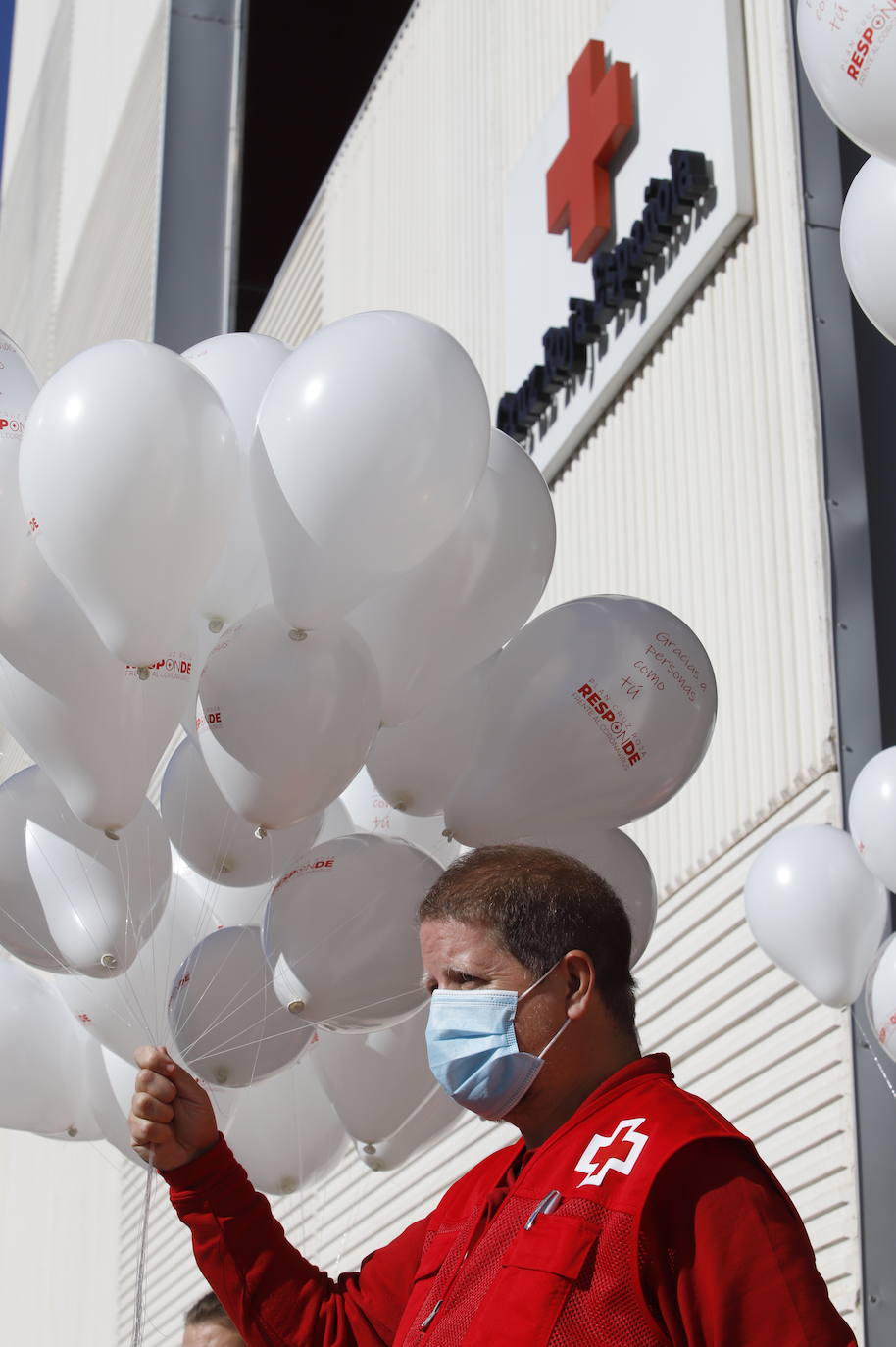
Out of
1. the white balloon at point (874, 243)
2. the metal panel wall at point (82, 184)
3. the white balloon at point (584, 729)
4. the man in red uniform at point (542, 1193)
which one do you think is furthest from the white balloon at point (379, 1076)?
the metal panel wall at point (82, 184)

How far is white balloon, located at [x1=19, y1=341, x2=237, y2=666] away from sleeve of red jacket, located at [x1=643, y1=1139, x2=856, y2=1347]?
1.82 m

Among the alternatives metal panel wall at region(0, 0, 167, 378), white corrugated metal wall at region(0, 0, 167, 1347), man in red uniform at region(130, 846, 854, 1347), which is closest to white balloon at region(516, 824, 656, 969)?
man in red uniform at region(130, 846, 854, 1347)

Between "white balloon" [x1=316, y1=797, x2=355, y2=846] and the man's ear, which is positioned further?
"white balloon" [x1=316, y1=797, x2=355, y2=846]

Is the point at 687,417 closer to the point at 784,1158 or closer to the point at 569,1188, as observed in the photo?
the point at 784,1158

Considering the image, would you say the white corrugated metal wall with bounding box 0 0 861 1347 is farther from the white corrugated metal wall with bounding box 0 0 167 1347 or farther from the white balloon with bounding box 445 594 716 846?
the white balloon with bounding box 445 594 716 846

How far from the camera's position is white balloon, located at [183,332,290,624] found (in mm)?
3658

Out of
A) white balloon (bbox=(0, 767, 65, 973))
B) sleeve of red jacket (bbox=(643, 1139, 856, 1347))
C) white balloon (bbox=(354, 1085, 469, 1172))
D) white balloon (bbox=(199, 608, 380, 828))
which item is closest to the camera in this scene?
sleeve of red jacket (bbox=(643, 1139, 856, 1347))

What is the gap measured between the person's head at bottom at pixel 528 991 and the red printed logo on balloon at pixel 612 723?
56.7 inches

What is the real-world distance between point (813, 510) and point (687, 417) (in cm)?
123

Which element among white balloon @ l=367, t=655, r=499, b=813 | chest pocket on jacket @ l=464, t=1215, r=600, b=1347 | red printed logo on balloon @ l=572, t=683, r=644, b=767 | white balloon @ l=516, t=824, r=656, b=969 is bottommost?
white balloon @ l=516, t=824, r=656, b=969

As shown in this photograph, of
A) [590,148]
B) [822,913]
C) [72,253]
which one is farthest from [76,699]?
[72,253]

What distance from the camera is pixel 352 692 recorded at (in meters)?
3.58

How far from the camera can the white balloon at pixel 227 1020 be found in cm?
403

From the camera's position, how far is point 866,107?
120 inches
